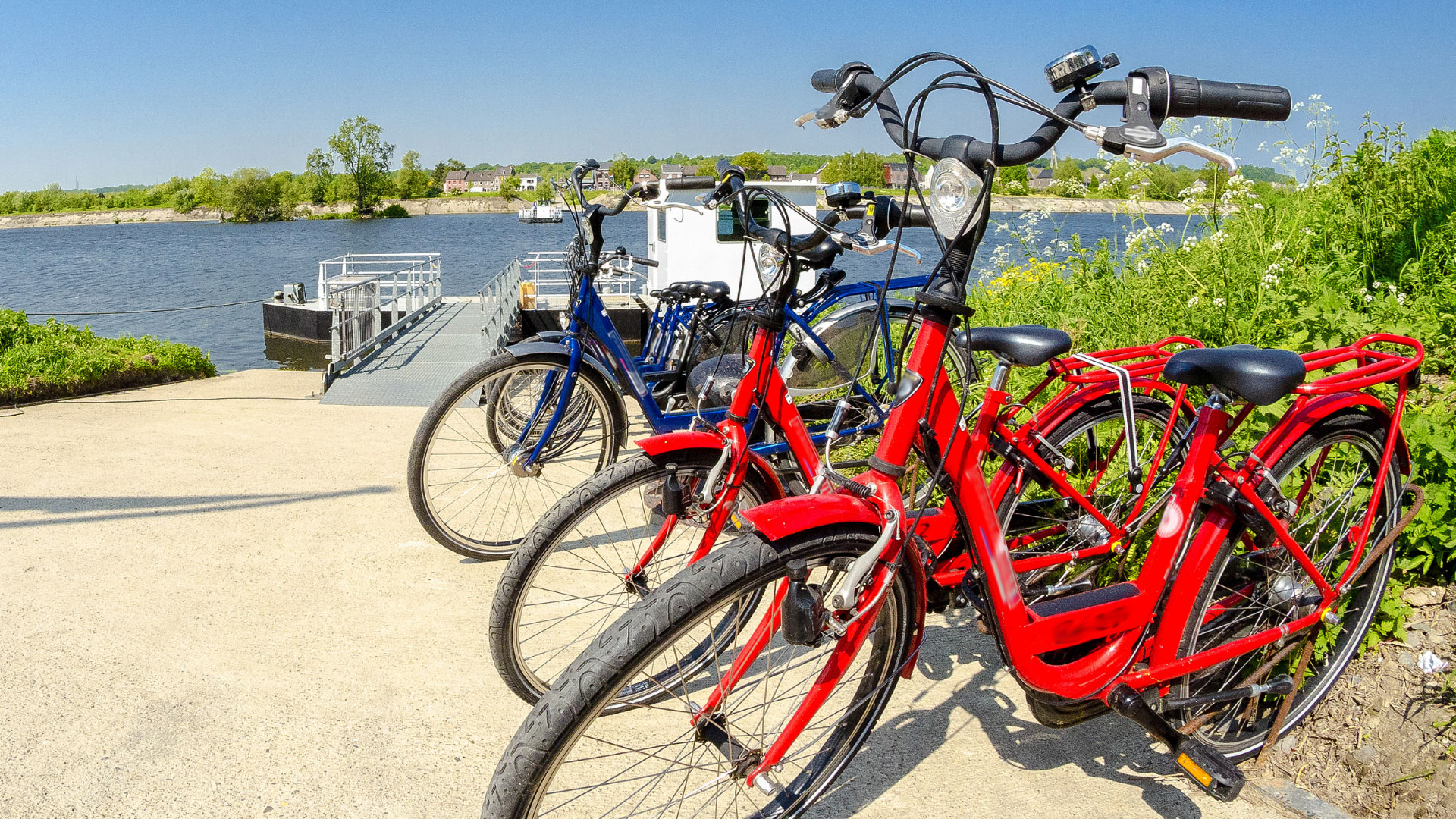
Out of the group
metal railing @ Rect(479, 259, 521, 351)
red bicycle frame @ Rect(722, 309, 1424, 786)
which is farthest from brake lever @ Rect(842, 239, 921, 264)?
metal railing @ Rect(479, 259, 521, 351)

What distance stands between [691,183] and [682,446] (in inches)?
50.3

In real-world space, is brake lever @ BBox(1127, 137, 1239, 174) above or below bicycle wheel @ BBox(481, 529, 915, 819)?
above

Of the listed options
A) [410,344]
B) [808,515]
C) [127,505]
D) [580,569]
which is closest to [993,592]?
[808,515]

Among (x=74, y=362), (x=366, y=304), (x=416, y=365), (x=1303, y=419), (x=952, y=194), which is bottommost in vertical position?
→ (x=416, y=365)

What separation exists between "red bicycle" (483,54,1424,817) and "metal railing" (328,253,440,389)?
8760 millimetres

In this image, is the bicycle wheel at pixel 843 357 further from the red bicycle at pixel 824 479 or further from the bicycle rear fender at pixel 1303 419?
the bicycle rear fender at pixel 1303 419

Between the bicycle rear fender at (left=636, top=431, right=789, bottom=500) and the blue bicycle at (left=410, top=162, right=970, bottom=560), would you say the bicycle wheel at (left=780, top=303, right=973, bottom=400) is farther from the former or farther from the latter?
the bicycle rear fender at (left=636, top=431, right=789, bottom=500)

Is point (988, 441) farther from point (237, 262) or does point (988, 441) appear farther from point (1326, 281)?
point (237, 262)

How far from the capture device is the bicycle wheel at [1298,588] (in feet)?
7.31

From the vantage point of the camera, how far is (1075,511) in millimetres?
2664

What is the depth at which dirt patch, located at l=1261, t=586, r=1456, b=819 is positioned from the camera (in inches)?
86.1

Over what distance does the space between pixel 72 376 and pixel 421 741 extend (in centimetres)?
652

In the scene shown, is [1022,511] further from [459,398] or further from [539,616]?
[459,398]

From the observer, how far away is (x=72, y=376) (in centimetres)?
730
